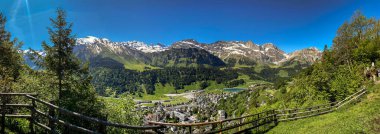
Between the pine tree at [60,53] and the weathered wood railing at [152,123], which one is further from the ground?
the pine tree at [60,53]

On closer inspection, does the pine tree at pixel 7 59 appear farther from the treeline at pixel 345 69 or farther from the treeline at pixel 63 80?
the treeline at pixel 345 69

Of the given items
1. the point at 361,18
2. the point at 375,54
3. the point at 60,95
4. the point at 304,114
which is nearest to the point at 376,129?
the point at 304,114

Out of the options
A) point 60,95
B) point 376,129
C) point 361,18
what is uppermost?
point 361,18

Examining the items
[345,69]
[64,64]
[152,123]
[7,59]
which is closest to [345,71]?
[345,69]

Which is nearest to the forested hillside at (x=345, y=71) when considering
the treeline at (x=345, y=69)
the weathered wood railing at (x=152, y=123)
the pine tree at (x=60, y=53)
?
the treeline at (x=345, y=69)

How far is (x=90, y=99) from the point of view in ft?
90.6

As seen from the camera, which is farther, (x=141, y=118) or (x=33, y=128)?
(x=141, y=118)

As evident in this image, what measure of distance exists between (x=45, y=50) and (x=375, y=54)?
7669 centimetres

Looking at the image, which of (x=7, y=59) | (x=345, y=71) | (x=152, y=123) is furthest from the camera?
(x=345, y=71)

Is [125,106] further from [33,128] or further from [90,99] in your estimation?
[33,128]

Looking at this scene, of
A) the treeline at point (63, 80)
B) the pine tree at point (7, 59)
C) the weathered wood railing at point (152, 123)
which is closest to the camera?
the weathered wood railing at point (152, 123)

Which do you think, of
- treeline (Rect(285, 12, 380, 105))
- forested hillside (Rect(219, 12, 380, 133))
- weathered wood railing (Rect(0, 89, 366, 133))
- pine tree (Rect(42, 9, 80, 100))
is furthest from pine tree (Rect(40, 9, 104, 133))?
treeline (Rect(285, 12, 380, 105))

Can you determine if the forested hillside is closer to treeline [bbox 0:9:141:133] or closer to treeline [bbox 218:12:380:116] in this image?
treeline [bbox 218:12:380:116]

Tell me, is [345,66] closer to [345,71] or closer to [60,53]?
[345,71]
